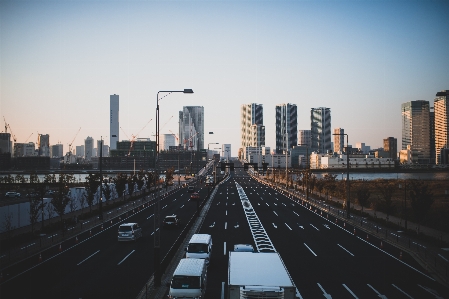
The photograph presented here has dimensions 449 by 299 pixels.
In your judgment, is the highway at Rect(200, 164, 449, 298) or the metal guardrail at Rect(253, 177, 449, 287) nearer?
the highway at Rect(200, 164, 449, 298)

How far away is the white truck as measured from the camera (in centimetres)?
1338

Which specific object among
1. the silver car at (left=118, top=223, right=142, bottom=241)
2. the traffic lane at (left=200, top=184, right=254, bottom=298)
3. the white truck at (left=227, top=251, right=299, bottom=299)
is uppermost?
the white truck at (left=227, top=251, right=299, bottom=299)

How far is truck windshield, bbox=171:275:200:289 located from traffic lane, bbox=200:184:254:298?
1.68 metres

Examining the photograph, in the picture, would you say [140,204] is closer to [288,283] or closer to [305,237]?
[305,237]

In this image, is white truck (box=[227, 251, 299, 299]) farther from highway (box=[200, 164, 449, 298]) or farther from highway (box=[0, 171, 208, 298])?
highway (box=[0, 171, 208, 298])

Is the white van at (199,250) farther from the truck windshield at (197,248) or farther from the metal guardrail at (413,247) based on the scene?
the metal guardrail at (413,247)

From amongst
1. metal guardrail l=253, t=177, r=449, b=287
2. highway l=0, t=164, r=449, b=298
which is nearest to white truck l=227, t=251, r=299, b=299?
highway l=0, t=164, r=449, b=298

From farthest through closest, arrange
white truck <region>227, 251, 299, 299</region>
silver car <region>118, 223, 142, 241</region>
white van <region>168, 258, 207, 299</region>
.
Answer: silver car <region>118, 223, 142, 241</region>, white van <region>168, 258, 207, 299</region>, white truck <region>227, 251, 299, 299</region>

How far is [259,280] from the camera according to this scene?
46.1ft

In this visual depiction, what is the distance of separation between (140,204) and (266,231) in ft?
102

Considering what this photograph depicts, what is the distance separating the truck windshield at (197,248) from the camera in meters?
24.0

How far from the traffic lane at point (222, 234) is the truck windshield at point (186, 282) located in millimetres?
1679

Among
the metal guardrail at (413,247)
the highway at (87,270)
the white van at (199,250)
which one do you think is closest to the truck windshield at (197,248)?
the white van at (199,250)

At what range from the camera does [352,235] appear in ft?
117
